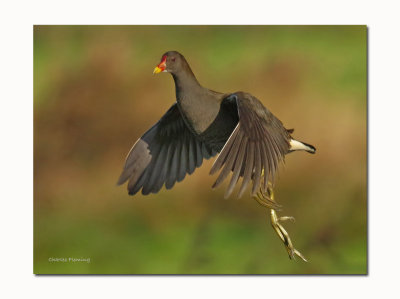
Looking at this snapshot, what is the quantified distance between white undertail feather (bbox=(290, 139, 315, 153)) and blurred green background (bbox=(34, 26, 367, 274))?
0.66 ft

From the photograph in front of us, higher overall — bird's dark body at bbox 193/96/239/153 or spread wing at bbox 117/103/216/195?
bird's dark body at bbox 193/96/239/153

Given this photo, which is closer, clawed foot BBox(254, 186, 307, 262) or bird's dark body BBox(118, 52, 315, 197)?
bird's dark body BBox(118, 52, 315, 197)

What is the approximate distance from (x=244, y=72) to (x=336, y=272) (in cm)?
158

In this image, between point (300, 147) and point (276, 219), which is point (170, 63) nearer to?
point (300, 147)

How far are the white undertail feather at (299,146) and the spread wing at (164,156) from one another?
25.0 inches

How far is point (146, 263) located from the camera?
20.3 feet

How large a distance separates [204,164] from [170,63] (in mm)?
944

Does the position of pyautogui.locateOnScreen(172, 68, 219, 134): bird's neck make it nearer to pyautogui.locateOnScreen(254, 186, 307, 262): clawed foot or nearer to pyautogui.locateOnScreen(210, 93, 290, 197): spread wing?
pyautogui.locateOnScreen(210, 93, 290, 197): spread wing

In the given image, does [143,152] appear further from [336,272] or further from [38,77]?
[336,272]

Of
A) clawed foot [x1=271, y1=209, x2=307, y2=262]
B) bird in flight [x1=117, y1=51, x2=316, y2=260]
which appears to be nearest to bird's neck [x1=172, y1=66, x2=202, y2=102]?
bird in flight [x1=117, y1=51, x2=316, y2=260]

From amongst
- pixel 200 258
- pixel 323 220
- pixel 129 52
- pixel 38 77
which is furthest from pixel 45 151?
pixel 323 220

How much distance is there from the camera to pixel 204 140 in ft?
19.1

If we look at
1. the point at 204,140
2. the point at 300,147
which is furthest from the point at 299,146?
the point at 204,140

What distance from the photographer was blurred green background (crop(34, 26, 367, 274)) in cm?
616
